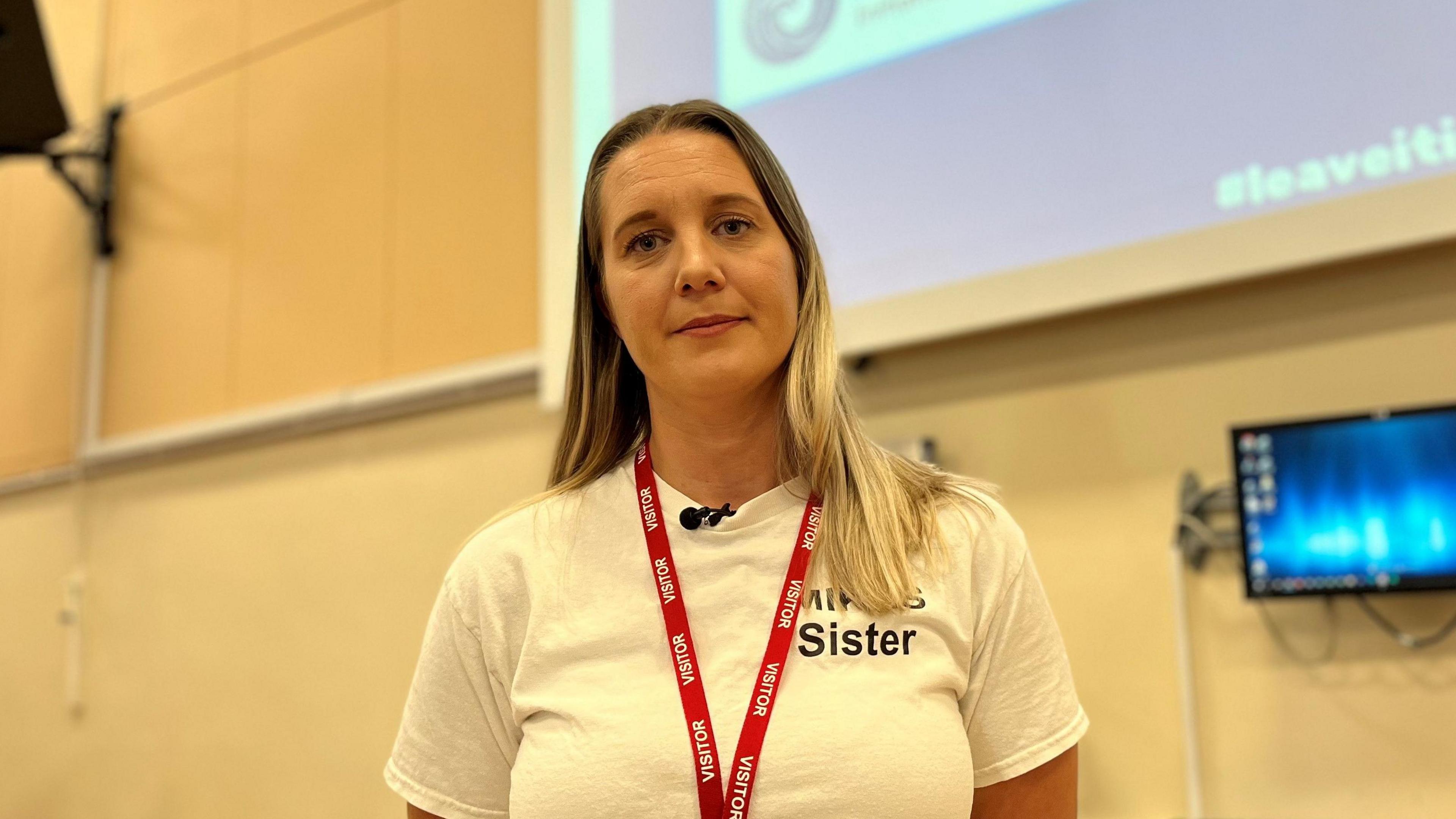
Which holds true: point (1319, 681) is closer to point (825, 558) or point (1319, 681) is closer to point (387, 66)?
point (825, 558)

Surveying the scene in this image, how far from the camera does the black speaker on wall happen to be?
3.62 meters

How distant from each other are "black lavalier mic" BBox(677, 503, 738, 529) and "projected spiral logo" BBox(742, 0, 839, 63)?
1.83 m

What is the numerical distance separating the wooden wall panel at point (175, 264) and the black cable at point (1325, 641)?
3158 millimetres

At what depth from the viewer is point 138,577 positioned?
4.23 metres

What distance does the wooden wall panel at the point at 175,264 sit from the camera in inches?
166

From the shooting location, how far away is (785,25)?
2.96 m

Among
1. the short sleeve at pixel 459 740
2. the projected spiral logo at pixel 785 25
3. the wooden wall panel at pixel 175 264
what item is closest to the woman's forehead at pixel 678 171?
the short sleeve at pixel 459 740

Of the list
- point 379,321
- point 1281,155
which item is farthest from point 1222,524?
point 379,321

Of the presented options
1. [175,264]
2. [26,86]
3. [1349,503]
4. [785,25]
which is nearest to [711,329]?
[1349,503]

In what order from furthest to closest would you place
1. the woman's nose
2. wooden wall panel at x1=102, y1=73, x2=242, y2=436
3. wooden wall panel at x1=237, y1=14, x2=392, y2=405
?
wooden wall panel at x1=102, y1=73, x2=242, y2=436, wooden wall panel at x1=237, y1=14, x2=392, y2=405, the woman's nose

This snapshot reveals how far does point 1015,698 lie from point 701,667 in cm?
31

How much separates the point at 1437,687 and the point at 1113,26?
133 cm

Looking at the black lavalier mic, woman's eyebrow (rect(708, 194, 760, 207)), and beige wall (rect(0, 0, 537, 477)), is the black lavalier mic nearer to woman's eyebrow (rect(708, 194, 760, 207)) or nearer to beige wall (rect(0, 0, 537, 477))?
woman's eyebrow (rect(708, 194, 760, 207))

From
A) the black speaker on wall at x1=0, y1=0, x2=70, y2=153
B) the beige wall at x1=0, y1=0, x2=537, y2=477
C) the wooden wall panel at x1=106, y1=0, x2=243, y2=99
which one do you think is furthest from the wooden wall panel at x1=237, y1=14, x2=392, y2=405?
the black speaker on wall at x1=0, y1=0, x2=70, y2=153
